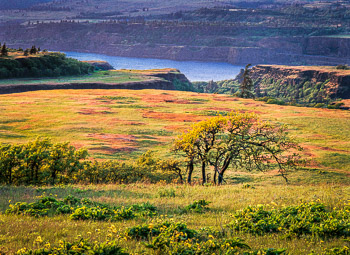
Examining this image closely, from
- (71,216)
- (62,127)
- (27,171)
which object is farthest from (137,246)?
(62,127)

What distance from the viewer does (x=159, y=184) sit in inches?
995

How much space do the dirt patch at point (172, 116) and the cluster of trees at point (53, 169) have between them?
37.4m

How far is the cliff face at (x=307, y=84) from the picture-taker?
15762 cm

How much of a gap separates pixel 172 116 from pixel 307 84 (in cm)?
12441

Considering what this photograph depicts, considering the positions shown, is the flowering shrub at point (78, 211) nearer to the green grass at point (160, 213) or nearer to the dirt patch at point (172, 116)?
the green grass at point (160, 213)

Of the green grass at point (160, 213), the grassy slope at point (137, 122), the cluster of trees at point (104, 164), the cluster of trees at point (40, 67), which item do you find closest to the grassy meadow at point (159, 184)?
the green grass at point (160, 213)

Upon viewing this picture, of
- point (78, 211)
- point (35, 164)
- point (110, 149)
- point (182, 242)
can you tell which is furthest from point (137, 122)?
point (182, 242)

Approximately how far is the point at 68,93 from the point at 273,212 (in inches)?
3431

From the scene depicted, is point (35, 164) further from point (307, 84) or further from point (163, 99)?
point (307, 84)

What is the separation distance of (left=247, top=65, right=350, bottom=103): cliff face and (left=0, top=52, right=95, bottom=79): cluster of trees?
2785 inches

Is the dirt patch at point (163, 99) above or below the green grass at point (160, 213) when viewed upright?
below

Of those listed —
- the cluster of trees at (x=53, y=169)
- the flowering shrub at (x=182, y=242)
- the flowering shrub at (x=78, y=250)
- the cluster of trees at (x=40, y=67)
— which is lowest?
the cluster of trees at (x=53, y=169)

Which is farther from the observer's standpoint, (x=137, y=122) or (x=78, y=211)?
(x=137, y=122)

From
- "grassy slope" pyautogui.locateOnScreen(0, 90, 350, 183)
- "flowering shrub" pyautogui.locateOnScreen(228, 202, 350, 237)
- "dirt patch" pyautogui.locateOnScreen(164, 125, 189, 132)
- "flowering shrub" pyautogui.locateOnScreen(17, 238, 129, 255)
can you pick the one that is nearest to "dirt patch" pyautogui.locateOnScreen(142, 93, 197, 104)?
"grassy slope" pyautogui.locateOnScreen(0, 90, 350, 183)
